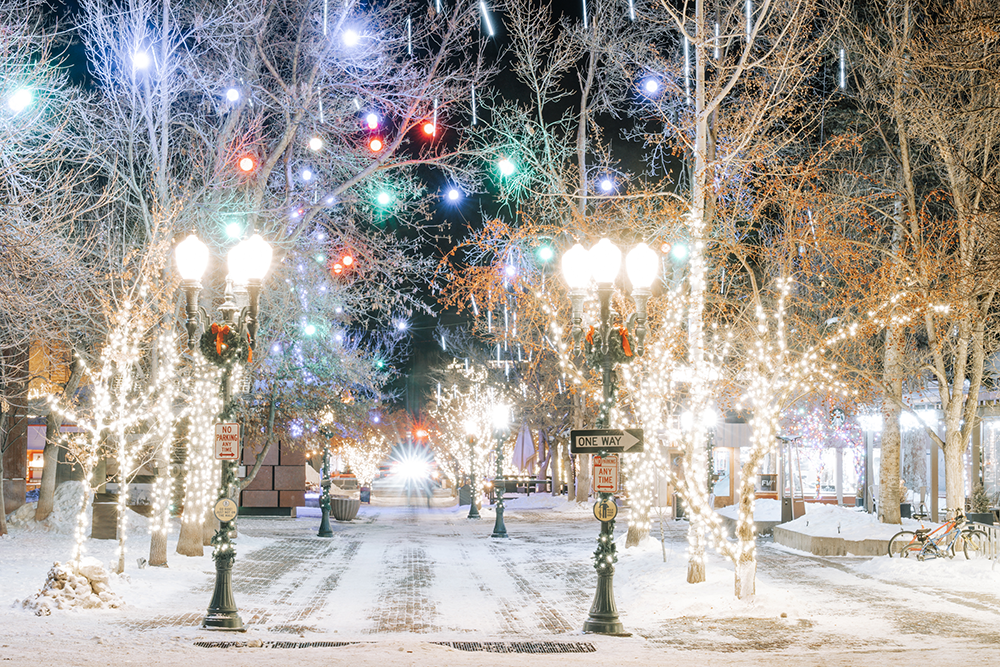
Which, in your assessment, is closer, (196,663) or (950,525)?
(196,663)

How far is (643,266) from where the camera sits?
1125cm

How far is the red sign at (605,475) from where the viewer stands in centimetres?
1101

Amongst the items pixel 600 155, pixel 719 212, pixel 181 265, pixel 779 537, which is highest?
pixel 600 155

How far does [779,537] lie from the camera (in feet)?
77.3

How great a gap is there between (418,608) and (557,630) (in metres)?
2.53

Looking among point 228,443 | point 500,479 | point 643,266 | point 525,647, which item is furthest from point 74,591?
point 500,479

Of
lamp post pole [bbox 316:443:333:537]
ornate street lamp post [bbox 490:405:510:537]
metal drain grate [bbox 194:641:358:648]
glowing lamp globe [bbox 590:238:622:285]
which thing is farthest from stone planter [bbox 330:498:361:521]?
glowing lamp globe [bbox 590:238:622:285]

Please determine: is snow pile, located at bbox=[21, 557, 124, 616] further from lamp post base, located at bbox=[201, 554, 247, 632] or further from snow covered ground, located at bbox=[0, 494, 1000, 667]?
lamp post base, located at bbox=[201, 554, 247, 632]

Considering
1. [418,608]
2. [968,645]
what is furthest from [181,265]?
[968,645]

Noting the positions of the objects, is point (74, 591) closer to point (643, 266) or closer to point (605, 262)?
point (605, 262)

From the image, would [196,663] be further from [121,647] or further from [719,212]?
[719,212]

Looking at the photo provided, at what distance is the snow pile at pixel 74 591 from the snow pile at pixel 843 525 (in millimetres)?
14872

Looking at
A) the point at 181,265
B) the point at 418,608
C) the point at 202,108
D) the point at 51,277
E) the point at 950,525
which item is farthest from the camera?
the point at 202,108

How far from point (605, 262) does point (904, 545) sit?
1130cm
